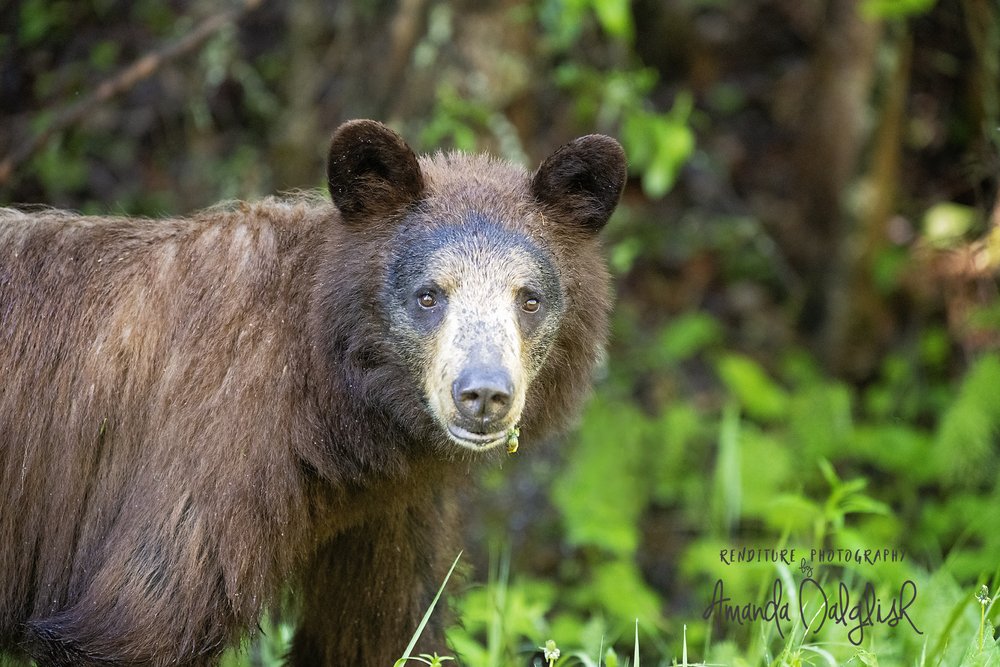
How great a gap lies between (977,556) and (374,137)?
480 centimetres

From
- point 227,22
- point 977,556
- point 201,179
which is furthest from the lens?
point 201,179

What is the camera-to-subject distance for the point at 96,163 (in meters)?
8.26

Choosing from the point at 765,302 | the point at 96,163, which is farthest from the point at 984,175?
the point at 96,163

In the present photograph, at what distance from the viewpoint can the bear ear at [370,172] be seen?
12.5 ft

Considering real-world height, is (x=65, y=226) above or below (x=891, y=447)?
above

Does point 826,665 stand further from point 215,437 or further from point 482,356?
point 215,437

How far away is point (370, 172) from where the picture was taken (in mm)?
3895

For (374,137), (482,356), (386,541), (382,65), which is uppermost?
(382,65)

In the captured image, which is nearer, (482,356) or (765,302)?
(482,356)

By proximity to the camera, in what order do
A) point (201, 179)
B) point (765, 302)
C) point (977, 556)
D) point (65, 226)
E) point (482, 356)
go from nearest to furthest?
point (482, 356) → point (65, 226) → point (977, 556) → point (201, 179) → point (765, 302)

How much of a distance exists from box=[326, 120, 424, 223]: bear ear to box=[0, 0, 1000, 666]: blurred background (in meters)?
2.10

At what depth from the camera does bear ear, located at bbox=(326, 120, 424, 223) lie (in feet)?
12.5
